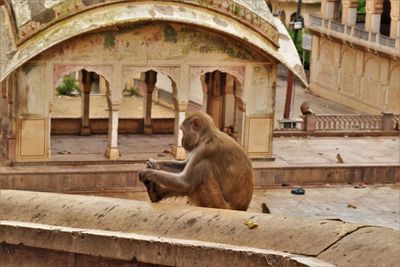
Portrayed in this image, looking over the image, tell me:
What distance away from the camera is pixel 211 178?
1035cm

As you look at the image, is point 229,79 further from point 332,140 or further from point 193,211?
point 193,211

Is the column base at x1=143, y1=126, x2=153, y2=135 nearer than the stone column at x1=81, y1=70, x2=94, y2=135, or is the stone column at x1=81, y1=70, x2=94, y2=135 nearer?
the stone column at x1=81, y1=70, x2=94, y2=135

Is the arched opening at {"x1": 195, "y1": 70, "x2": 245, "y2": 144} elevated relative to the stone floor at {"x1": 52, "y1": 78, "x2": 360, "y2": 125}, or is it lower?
elevated

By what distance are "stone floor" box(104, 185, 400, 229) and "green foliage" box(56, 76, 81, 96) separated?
13.8m

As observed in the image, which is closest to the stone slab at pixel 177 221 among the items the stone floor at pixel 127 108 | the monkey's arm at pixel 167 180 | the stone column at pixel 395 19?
the monkey's arm at pixel 167 180

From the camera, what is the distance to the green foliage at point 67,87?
126ft

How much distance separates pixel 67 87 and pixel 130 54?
13.3 m

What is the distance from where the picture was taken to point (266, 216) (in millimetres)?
8430

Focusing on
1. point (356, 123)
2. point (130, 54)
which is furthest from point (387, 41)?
point (130, 54)

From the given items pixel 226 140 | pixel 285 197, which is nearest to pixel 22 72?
pixel 285 197

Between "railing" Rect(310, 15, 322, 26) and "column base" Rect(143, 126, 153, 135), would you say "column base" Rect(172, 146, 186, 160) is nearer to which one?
"column base" Rect(143, 126, 153, 135)

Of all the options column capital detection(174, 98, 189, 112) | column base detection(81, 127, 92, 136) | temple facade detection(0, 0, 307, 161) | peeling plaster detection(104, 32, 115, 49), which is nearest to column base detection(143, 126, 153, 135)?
column base detection(81, 127, 92, 136)

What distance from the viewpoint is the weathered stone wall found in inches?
1673

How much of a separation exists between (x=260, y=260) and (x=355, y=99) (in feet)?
121
